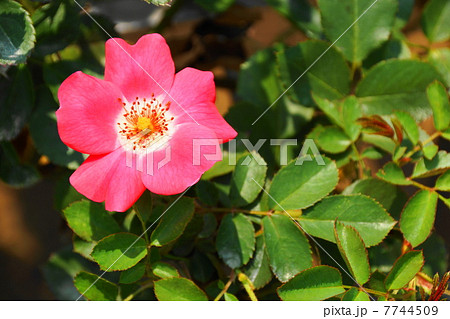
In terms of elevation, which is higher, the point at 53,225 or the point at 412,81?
the point at 412,81

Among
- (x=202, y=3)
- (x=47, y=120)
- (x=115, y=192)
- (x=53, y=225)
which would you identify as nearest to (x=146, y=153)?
(x=115, y=192)

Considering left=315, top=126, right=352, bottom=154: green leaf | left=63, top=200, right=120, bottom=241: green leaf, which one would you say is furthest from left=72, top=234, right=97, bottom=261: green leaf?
left=315, top=126, right=352, bottom=154: green leaf

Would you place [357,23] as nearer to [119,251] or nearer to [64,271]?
[119,251]

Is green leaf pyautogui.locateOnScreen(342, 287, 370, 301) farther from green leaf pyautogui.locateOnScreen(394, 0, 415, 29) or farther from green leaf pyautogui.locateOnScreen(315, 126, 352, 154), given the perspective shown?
green leaf pyautogui.locateOnScreen(394, 0, 415, 29)

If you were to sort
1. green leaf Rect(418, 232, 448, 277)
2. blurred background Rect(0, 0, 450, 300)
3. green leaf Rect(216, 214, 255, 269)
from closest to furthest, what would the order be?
green leaf Rect(216, 214, 255, 269) → green leaf Rect(418, 232, 448, 277) → blurred background Rect(0, 0, 450, 300)

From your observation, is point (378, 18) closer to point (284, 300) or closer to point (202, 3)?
point (202, 3)

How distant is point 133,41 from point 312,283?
0.76 meters

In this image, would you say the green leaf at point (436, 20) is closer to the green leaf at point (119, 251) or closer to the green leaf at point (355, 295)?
the green leaf at point (355, 295)

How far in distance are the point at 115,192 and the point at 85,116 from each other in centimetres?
10

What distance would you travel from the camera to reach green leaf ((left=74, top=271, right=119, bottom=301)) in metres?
0.63

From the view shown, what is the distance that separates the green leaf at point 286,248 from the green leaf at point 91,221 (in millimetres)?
206

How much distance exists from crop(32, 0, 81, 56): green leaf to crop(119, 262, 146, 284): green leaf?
0.32 m
